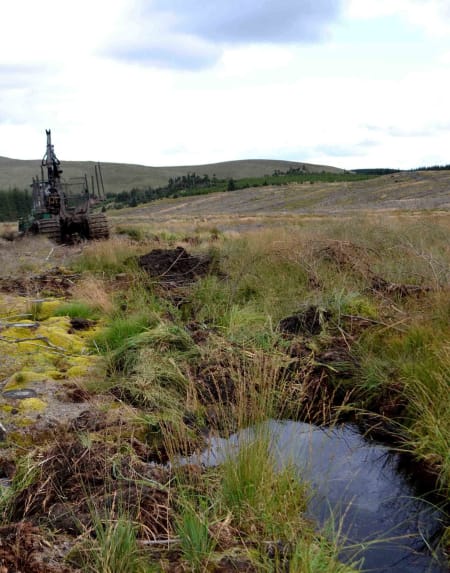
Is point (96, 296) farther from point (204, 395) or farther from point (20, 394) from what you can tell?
point (204, 395)

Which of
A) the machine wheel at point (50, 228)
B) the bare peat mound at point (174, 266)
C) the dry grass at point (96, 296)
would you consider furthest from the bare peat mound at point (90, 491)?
the machine wheel at point (50, 228)

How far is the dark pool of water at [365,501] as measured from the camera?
9.66ft

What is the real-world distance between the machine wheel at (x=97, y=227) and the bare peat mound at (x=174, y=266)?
298 inches

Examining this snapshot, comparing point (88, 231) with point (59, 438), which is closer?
point (59, 438)

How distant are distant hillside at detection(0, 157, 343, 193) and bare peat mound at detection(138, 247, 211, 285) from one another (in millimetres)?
115020

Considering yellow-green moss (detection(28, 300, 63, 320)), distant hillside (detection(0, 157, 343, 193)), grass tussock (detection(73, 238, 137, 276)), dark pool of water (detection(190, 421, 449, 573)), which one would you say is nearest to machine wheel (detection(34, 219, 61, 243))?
grass tussock (detection(73, 238, 137, 276))

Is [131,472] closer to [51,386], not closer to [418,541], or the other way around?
[418,541]

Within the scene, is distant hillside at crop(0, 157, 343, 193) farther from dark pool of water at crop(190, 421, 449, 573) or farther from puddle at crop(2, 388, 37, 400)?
dark pool of water at crop(190, 421, 449, 573)

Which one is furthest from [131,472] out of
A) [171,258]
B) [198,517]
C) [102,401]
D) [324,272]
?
[171,258]

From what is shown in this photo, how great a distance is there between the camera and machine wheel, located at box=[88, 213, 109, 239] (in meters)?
18.1

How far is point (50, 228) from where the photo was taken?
58.6ft

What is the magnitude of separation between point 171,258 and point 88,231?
8689 mm

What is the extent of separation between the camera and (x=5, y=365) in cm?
555

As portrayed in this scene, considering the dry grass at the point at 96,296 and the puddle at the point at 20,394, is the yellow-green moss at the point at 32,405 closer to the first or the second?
the puddle at the point at 20,394
